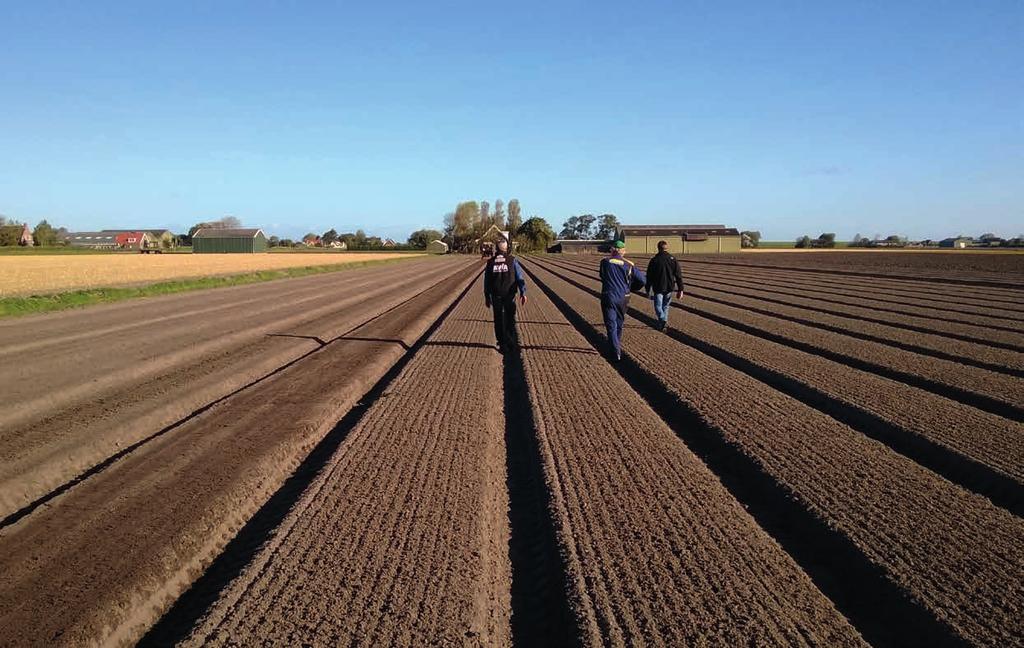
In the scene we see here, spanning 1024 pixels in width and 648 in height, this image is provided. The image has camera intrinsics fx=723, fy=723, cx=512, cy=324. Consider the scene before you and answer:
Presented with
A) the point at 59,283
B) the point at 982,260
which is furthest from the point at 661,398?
the point at 982,260

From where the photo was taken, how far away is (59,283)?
92.8 ft

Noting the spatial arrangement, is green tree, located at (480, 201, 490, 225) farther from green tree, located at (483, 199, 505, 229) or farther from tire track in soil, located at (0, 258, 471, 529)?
tire track in soil, located at (0, 258, 471, 529)

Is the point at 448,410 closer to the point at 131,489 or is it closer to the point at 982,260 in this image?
the point at 131,489

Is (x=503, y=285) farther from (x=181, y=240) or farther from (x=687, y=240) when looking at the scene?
(x=181, y=240)

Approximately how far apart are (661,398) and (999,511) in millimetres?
4120

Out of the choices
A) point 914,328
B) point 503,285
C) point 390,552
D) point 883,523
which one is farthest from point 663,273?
point 390,552

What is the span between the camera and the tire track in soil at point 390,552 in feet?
10.7

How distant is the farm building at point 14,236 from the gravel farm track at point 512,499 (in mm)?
116419

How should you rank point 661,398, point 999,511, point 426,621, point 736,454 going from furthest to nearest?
point 661,398
point 736,454
point 999,511
point 426,621

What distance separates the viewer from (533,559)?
4137 millimetres

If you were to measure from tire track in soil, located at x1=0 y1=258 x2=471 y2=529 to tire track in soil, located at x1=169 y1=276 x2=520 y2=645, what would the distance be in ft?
6.33

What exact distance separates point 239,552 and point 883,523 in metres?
3.94

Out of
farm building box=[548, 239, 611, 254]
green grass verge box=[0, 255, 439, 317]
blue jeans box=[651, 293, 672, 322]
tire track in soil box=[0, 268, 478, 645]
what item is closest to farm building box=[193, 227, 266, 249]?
farm building box=[548, 239, 611, 254]

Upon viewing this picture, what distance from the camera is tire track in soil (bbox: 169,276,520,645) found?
128 inches
